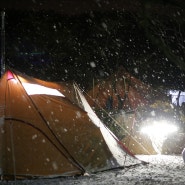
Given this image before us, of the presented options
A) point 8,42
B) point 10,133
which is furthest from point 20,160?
point 8,42

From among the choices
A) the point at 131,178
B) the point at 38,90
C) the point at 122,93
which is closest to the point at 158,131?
the point at 122,93

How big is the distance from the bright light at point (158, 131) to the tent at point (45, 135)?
119 inches

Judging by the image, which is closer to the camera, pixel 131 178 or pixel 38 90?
pixel 131 178

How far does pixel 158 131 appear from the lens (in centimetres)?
1029

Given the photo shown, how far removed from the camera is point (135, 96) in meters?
12.9

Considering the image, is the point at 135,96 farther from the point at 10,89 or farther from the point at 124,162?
the point at 10,89

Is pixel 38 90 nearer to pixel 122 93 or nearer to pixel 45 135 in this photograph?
pixel 45 135

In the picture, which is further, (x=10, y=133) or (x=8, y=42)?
(x=8, y=42)

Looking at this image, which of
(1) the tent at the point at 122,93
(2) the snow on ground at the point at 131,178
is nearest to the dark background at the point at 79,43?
(1) the tent at the point at 122,93

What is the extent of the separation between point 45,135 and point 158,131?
4.96m

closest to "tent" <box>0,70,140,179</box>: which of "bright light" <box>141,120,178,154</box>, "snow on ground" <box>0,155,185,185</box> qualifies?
"snow on ground" <box>0,155,185,185</box>

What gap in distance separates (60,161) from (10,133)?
979 mm

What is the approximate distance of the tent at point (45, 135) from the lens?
5867mm

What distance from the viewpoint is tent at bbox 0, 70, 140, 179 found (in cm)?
587
